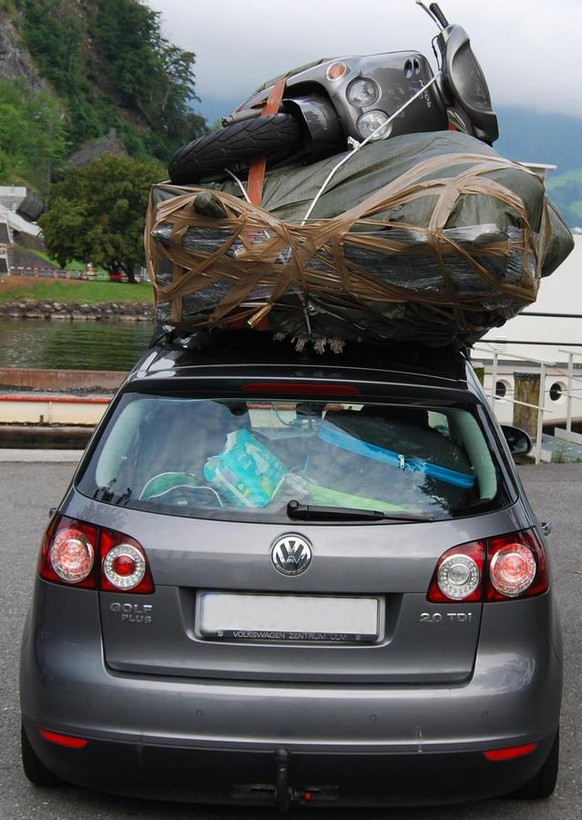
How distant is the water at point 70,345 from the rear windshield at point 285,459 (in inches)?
1519

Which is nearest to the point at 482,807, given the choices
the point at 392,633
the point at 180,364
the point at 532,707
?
the point at 532,707

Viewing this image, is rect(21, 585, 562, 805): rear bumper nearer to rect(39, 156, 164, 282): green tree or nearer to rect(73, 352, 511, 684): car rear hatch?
rect(73, 352, 511, 684): car rear hatch

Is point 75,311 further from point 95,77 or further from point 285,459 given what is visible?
point 95,77

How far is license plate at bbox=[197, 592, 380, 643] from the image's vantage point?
10.9 ft

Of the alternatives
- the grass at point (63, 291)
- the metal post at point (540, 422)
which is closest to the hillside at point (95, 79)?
the grass at point (63, 291)

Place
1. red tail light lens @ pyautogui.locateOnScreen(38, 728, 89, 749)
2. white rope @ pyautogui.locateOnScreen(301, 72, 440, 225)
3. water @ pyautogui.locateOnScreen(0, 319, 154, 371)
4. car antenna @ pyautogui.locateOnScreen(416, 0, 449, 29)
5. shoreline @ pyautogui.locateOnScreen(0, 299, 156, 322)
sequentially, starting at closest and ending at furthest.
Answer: red tail light lens @ pyautogui.locateOnScreen(38, 728, 89, 749) < white rope @ pyautogui.locateOnScreen(301, 72, 440, 225) < car antenna @ pyautogui.locateOnScreen(416, 0, 449, 29) < water @ pyautogui.locateOnScreen(0, 319, 154, 371) < shoreline @ pyautogui.locateOnScreen(0, 299, 156, 322)

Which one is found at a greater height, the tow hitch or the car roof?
the car roof

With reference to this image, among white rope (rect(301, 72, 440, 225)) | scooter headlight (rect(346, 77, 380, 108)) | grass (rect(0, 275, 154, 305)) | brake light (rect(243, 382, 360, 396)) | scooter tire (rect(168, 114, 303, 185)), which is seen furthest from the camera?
grass (rect(0, 275, 154, 305))

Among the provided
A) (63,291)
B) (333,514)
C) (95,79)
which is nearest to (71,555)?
(333,514)

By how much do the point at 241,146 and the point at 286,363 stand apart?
1.26 m

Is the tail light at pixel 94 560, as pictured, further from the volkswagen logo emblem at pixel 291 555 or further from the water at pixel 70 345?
the water at pixel 70 345

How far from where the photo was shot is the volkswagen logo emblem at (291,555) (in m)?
3.32

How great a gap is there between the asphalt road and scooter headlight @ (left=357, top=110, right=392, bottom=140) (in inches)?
106

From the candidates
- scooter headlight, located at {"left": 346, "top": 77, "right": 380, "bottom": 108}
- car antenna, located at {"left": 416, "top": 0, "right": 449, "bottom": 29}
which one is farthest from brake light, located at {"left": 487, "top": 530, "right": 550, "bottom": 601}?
car antenna, located at {"left": 416, "top": 0, "right": 449, "bottom": 29}
